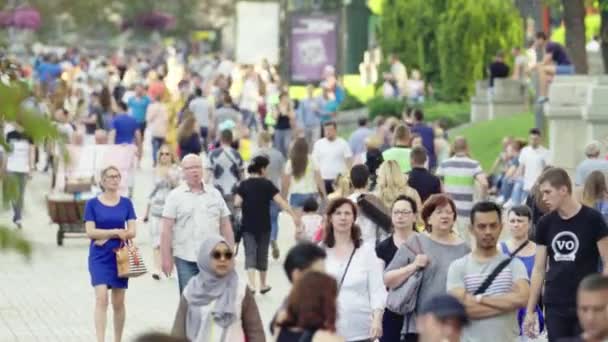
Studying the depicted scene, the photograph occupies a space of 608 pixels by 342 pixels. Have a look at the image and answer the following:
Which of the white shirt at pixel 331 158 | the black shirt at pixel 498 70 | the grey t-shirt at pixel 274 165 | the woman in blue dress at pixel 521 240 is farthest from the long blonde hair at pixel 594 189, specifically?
the black shirt at pixel 498 70

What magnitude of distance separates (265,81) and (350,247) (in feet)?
121

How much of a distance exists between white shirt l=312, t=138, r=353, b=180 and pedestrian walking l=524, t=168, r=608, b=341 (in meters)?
13.9

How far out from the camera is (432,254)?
1124 centimetres

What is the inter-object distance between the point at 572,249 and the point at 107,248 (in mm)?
4722

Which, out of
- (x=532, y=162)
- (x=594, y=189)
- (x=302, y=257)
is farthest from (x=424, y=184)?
(x=302, y=257)

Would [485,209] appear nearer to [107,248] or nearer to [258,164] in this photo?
[107,248]

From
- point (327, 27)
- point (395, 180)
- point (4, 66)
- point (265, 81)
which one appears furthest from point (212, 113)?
point (4, 66)

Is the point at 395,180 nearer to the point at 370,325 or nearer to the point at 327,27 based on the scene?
the point at 370,325

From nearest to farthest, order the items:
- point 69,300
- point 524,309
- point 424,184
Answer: point 524,309 < point 424,184 < point 69,300

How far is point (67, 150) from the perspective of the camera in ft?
15.8

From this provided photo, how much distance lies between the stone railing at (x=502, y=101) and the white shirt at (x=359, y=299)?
30.6 meters

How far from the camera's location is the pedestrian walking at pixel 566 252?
11320 millimetres

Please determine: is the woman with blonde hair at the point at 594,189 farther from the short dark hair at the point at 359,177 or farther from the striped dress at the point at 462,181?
the striped dress at the point at 462,181

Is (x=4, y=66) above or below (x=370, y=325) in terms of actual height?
above
